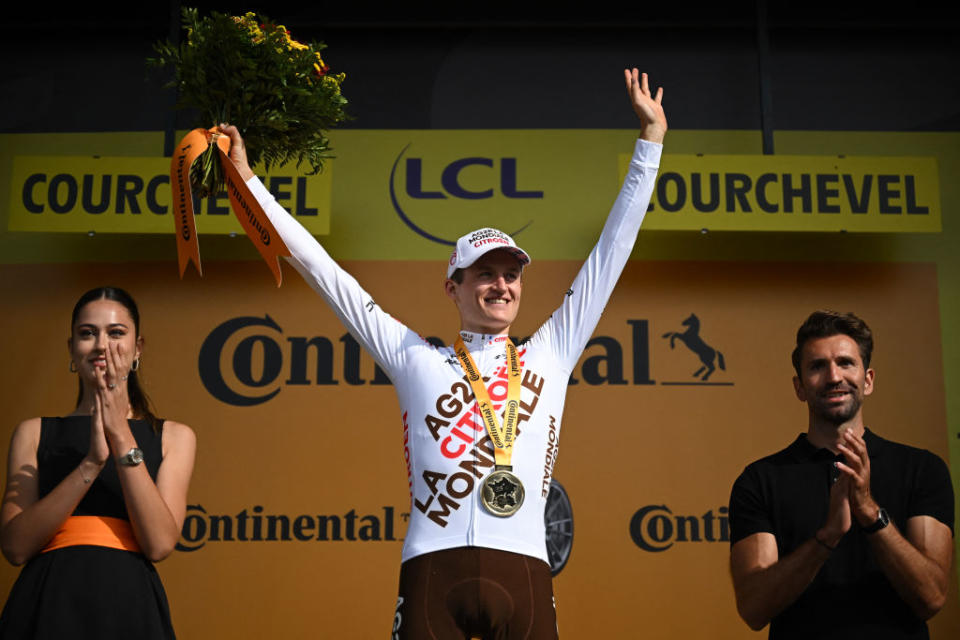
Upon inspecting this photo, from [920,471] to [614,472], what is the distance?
2017 mm


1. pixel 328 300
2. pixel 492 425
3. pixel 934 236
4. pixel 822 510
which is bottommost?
pixel 822 510

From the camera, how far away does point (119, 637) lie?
2.30m

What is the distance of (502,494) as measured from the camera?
2281 millimetres

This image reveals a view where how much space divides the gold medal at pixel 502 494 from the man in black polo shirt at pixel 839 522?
0.58 meters

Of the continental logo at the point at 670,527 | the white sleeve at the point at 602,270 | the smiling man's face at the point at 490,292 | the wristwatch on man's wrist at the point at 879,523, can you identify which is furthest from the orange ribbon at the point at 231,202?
the continental logo at the point at 670,527

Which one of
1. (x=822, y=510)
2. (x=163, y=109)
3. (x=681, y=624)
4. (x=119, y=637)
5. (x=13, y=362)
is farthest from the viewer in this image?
(x=163, y=109)

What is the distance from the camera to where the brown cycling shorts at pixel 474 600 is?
7.20 ft

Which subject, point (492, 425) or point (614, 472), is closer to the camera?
point (492, 425)

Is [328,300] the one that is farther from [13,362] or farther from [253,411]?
[13,362]

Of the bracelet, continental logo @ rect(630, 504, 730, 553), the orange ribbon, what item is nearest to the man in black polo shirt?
the bracelet

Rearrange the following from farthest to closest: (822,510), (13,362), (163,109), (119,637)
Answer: (163,109) < (13,362) < (822,510) < (119,637)

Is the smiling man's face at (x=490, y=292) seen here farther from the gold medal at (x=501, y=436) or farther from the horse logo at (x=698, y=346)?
the horse logo at (x=698, y=346)

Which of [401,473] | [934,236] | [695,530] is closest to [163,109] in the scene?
[401,473]

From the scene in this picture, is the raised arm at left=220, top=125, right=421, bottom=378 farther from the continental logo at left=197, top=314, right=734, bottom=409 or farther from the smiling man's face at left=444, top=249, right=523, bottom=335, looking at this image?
the continental logo at left=197, top=314, right=734, bottom=409
